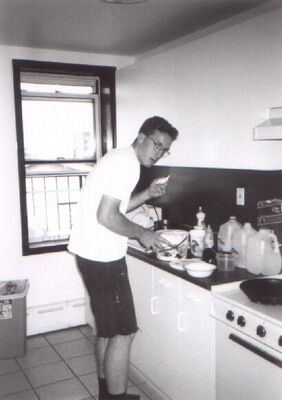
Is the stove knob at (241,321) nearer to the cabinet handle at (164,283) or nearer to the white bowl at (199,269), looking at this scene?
the white bowl at (199,269)

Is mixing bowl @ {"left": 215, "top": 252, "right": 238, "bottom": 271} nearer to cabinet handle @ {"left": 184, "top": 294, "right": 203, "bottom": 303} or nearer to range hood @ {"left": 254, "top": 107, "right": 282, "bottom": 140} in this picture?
cabinet handle @ {"left": 184, "top": 294, "right": 203, "bottom": 303}

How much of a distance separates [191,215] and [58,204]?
121cm

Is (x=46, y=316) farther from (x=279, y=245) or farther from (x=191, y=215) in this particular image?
(x=279, y=245)

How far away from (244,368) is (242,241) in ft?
2.44

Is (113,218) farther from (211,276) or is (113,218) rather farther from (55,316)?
(55,316)

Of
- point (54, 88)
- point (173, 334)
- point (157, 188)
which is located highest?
point (54, 88)

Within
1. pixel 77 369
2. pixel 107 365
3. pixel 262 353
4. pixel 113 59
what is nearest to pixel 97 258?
pixel 107 365

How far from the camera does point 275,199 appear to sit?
7.49ft

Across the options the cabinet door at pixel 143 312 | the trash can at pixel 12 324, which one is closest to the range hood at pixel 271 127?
the cabinet door at pixel 143 312

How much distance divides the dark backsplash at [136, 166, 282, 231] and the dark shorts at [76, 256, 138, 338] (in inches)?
32.0

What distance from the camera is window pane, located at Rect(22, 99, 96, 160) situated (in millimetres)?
3422

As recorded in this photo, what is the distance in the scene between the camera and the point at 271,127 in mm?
1873

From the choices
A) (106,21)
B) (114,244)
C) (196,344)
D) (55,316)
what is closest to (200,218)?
(114,244)

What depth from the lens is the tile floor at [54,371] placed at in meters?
2.60
